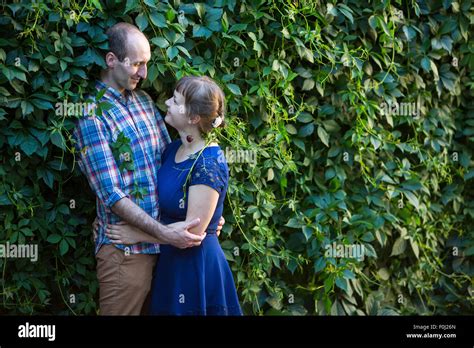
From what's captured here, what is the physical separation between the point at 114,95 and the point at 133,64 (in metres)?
0.15

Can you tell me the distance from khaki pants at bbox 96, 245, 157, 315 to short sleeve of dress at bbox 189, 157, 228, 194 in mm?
401

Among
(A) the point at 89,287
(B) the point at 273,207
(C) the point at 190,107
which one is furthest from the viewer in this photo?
(B) the point at 273,207

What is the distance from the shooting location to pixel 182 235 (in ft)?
9.61

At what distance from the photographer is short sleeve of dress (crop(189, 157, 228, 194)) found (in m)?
2.96

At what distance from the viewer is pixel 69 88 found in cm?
311

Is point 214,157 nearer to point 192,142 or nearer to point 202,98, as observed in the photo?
point 192,142

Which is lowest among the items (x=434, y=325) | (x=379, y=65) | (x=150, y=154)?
(x=434, y=325)

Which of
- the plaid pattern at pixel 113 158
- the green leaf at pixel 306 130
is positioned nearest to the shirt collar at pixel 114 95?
the plaid pattern at pixel 113 158

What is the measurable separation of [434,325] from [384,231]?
68 cm

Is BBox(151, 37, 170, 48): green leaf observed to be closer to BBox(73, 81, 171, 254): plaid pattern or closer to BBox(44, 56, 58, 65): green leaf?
BBox(73, 81, 171, 254): plaid pattern

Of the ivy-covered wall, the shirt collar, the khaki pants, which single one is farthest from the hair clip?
the khaki pants

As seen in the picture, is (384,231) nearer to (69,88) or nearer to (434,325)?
(434,325)

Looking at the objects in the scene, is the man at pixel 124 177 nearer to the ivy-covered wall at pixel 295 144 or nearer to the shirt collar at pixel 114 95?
the shirt collar at pixel 114 95

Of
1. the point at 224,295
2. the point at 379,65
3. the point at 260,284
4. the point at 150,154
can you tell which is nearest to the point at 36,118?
the point at 150,154
